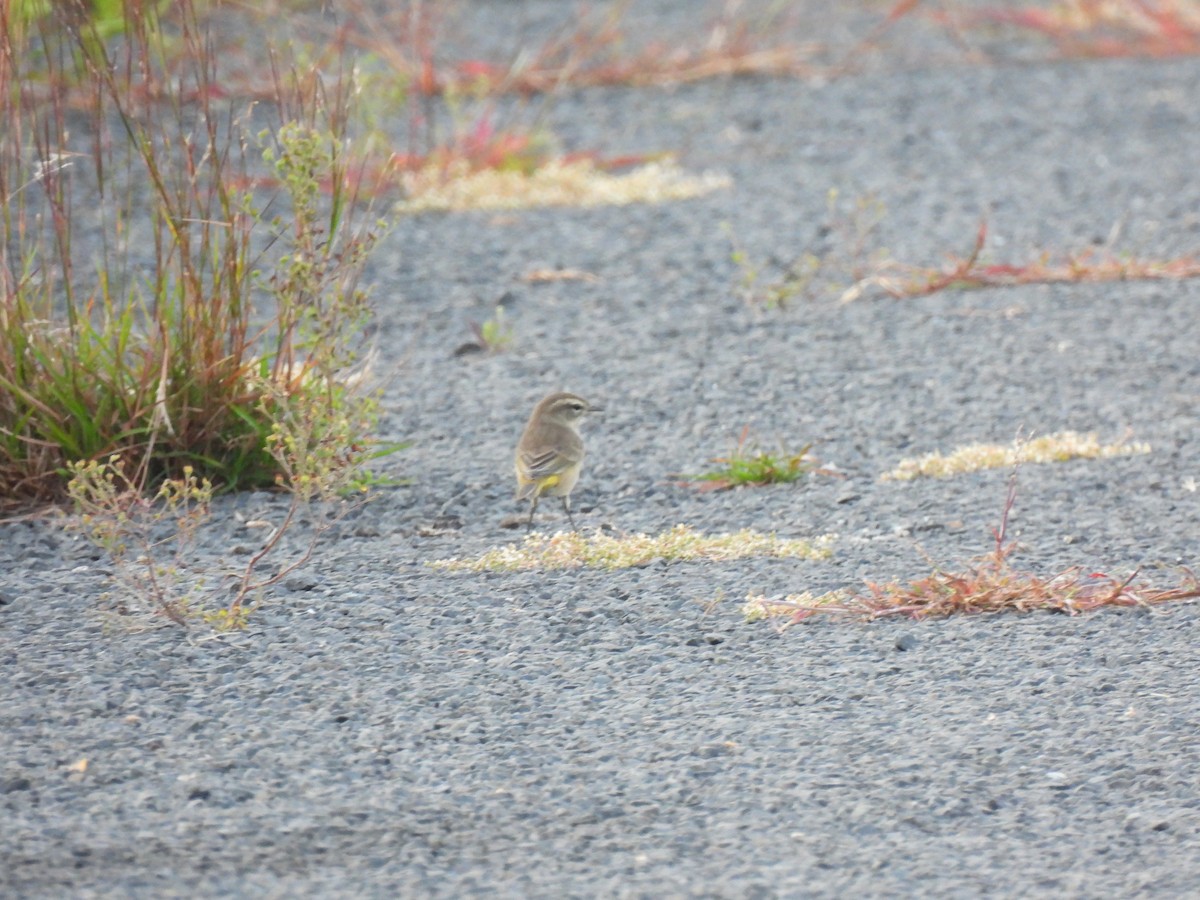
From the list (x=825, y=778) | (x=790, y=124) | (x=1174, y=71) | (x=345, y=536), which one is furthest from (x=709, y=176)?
(x=825, y=778)

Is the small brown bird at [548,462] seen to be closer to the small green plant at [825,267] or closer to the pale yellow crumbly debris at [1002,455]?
the pale yellow crumbly debris at [1002,455]

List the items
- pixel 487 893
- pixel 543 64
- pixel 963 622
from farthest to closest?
1. pixel 543 64
2. pixel 963 622
3. pixel 487 893

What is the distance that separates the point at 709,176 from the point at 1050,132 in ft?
A: 8.20

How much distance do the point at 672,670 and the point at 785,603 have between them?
517 mm

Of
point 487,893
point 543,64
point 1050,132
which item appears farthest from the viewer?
point 543,64

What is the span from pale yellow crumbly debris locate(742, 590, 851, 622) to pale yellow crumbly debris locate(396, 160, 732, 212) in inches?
225

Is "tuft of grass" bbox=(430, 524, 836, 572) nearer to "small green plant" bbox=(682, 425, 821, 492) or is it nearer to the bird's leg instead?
the bird's leg

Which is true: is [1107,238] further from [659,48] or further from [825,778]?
[825,778]

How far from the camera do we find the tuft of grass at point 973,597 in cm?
486

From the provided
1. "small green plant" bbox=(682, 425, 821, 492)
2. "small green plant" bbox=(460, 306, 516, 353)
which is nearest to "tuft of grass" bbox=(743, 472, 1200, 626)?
"small green plant" bbox=(682, 425, 821, 492)

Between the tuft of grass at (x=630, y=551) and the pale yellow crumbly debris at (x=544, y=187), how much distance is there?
16.8 ft

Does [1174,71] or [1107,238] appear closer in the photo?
[1107,238]

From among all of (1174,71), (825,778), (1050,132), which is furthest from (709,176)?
(825,778)

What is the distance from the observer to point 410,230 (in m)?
9.87
